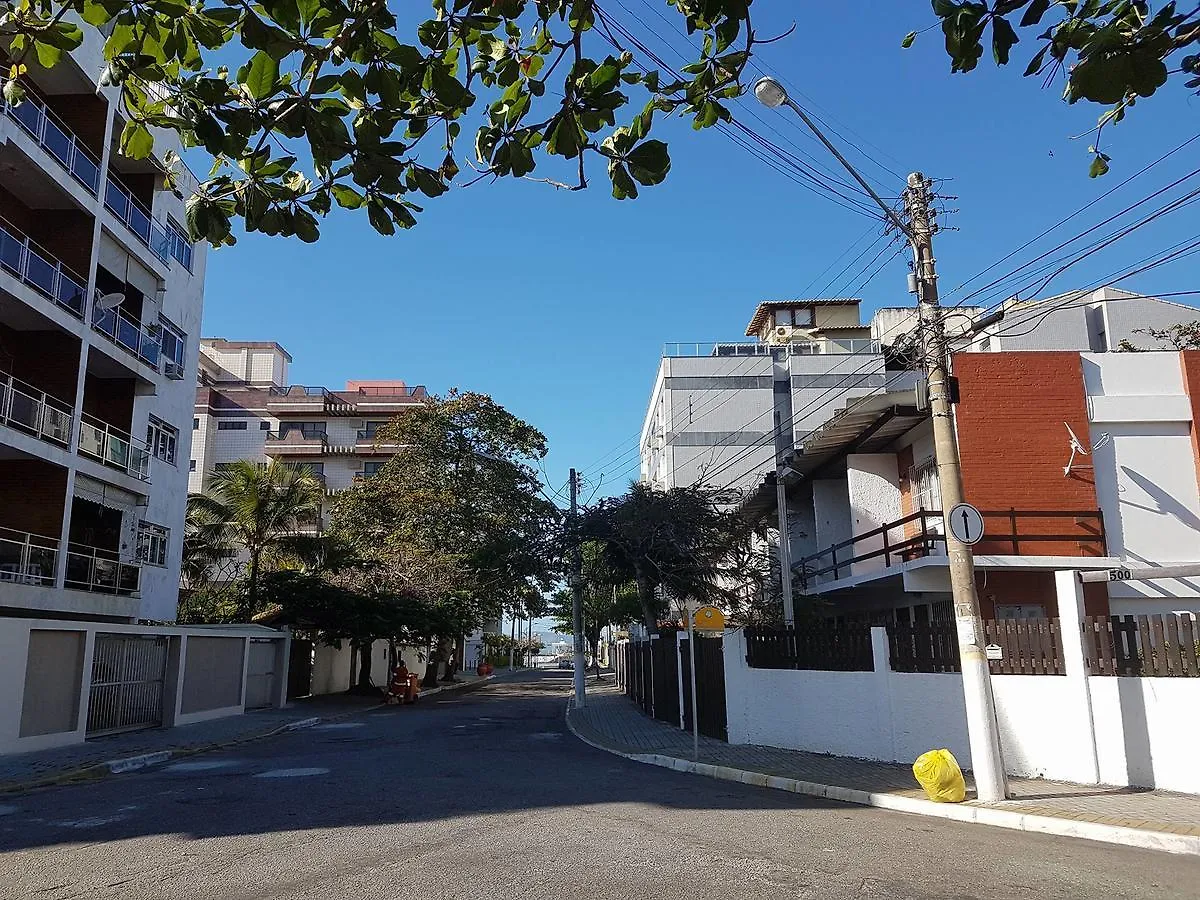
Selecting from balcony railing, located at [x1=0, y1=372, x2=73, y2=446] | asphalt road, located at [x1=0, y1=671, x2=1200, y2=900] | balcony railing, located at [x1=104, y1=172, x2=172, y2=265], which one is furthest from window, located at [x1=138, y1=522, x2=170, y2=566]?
asphalt road, located at [x1=0, y1=671, x2=1200, y2=900]

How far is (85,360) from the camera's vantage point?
2108cm

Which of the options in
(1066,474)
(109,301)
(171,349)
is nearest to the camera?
(1066,474)

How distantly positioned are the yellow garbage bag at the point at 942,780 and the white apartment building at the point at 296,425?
4992 cm

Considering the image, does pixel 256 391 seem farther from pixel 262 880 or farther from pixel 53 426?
pixel 262 880

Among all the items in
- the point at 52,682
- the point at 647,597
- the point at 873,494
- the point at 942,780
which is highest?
the point at 873,494

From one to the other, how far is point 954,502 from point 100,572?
19666 mm

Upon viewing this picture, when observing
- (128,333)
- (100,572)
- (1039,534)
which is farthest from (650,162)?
(128,333)

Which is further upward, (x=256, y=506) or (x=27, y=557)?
(x=256, y=506)

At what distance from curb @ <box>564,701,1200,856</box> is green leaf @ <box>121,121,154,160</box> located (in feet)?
29.4

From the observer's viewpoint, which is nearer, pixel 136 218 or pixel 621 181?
pixel 621 181

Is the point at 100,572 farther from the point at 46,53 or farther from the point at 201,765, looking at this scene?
the point at 46,53

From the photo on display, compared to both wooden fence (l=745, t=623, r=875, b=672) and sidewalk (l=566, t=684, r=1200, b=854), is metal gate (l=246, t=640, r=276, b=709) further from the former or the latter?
wooden fence (l=745, t=623, r=875, b=672)

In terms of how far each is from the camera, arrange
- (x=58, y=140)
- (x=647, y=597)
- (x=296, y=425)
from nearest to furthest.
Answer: (x=58, y=140), (x=647, y=597), (x=296, y=425)

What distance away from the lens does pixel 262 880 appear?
6516 mm
